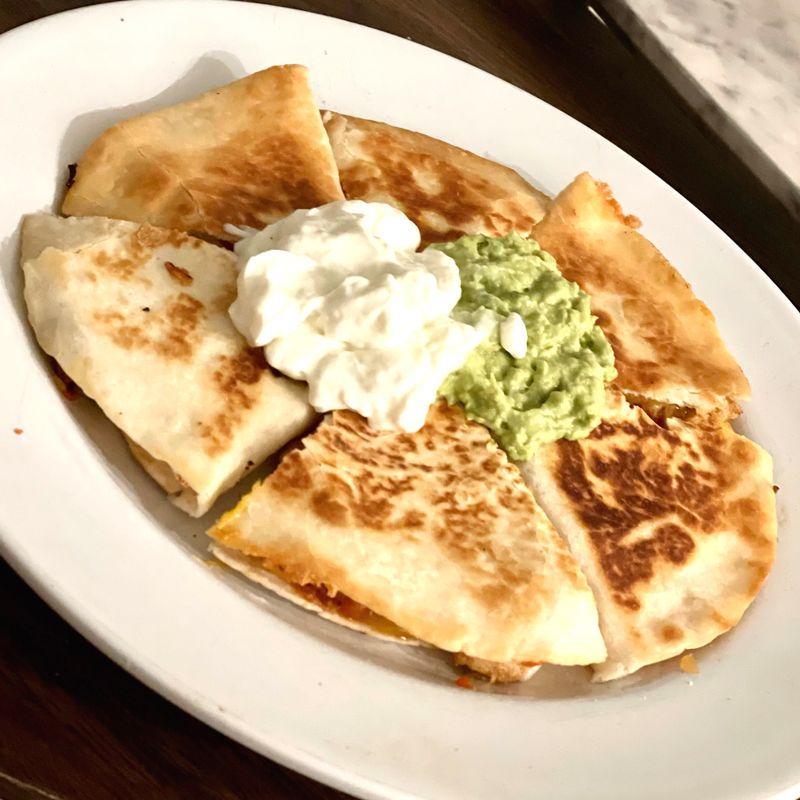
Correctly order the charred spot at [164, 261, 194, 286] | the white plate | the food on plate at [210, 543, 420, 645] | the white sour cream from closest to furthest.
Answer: the white plate, the food on plate at [210, 543, 420, 645], the charred spot at [164, 261, 194, 286], the white sour cream

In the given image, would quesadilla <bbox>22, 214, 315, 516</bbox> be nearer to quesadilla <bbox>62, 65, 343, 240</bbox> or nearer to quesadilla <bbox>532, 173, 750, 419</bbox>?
quesadilla <bbox>62, 65, 343, 240</bbox>

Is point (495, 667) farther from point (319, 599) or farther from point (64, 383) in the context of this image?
point (64, 383)

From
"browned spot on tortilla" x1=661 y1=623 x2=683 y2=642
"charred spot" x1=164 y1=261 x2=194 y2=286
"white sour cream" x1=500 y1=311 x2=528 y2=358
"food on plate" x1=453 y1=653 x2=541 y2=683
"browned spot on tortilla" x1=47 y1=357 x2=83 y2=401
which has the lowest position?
"browned spot on tortilla" x1=47 y1=357 x2=83 y2=401

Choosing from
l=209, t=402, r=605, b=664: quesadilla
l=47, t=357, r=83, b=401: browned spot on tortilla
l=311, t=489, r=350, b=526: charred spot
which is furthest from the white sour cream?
l=47, t=357, r=83, b=401: browned spot on tortilla

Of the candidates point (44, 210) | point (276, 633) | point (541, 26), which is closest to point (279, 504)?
point (276, 633)

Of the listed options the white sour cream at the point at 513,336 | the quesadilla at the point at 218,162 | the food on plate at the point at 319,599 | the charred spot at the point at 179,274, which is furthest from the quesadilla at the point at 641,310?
the charred spot at the point at 179,274

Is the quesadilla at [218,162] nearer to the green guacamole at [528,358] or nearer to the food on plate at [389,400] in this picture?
the food on plate at [389,400]
